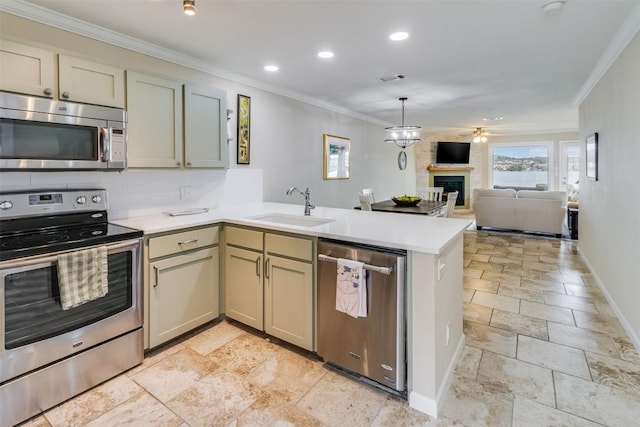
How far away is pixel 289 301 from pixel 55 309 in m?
1.35

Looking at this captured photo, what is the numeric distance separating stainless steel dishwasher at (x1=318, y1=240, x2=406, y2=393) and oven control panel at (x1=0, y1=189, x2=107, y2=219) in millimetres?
1644

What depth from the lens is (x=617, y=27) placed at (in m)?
2.64

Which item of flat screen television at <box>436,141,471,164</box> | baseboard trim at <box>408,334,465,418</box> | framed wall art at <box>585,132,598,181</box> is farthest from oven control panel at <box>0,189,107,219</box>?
flat screen television at <box>436,141,471,164</box>

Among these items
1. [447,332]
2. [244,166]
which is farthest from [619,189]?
[244,166]

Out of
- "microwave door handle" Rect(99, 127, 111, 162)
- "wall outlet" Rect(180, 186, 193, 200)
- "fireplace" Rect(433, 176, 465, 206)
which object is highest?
"fireplace" Rect(433, 176, 465, 206)

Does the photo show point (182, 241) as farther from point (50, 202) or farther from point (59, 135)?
point (59, 135)

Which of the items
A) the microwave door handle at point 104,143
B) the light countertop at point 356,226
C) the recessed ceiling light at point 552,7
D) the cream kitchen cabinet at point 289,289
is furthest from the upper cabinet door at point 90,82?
the recessed ceiling light at point 552,7

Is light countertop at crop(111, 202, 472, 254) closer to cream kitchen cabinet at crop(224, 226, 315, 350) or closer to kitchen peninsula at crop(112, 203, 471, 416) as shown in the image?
kitchen peninsula at crop(112, 203, 471, 416)

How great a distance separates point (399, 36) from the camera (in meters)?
2.74

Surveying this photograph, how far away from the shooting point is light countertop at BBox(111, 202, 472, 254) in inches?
75.2

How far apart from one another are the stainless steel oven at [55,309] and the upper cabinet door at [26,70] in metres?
0.63

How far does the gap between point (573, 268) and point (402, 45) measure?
12.4 ft

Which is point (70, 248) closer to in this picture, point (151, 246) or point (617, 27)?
point (151, 246)

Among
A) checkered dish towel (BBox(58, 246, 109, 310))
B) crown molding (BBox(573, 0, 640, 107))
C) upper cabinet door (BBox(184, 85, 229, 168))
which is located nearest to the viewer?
checkered dish towel (BBox(58, 246, 109, 310))
